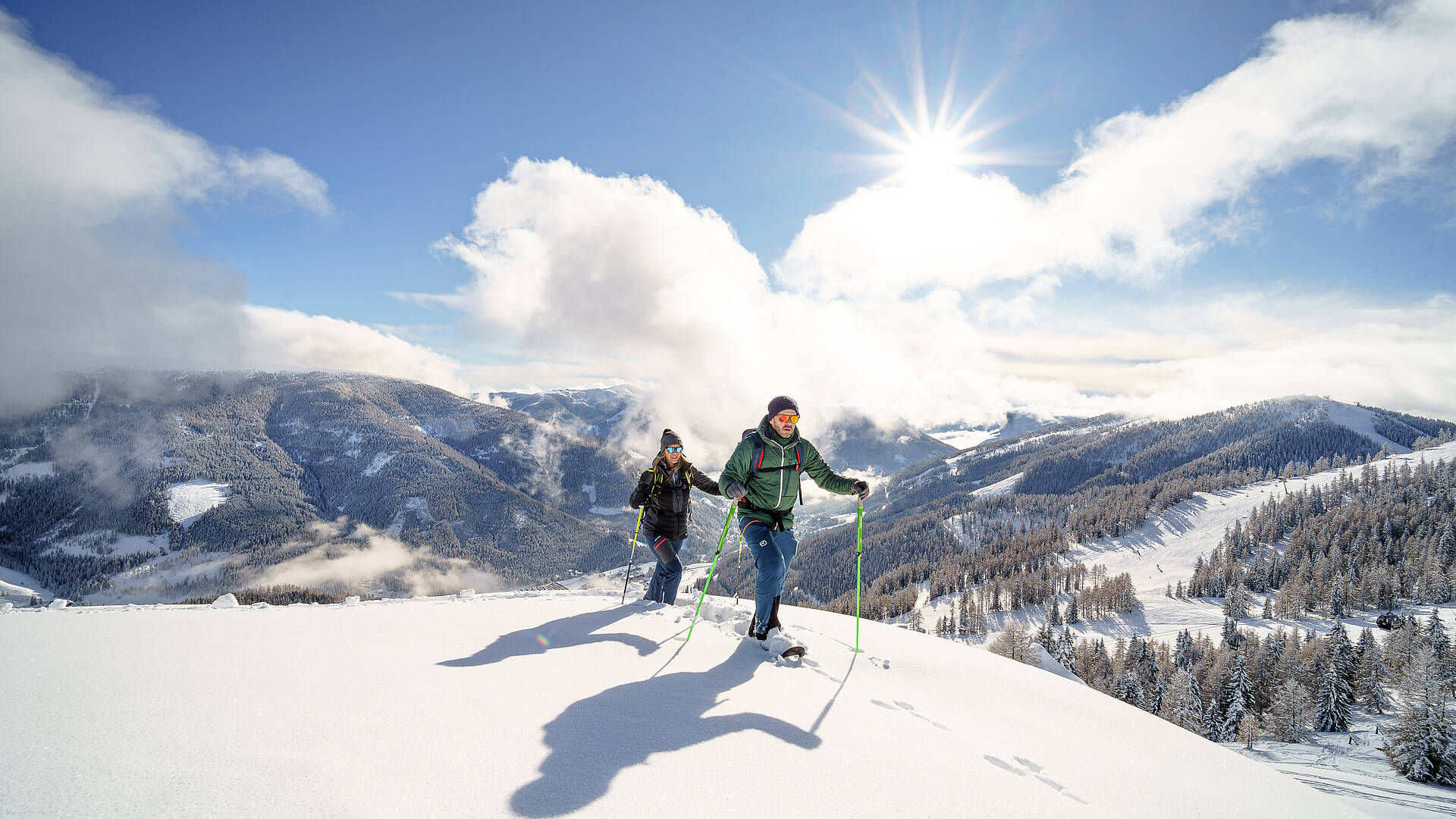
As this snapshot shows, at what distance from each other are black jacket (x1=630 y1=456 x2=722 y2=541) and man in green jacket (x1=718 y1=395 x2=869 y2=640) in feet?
7.92

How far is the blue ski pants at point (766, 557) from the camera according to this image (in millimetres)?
7074

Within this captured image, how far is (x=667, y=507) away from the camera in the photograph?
9.73 m

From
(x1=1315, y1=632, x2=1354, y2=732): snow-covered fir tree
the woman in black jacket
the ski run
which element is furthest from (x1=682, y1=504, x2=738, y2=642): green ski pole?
(x1=1315, y1=632, x2=1354, y2=732): snow-covered fir tree

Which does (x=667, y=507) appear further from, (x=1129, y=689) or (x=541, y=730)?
(x=1129, y=689)

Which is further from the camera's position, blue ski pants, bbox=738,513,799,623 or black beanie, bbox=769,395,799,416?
black beanie, bbox=769,395,799,416

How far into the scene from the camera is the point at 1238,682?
52469mm

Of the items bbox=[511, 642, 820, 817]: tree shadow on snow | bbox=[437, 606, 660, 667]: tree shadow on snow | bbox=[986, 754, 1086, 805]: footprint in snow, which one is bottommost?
bbox=[986, 754, 1086, 805]: footprint in snow

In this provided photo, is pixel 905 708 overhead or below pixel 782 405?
below

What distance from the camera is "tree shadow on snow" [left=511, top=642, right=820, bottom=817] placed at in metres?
3.12

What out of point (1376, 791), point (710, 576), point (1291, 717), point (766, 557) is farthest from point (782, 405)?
point (1291, 717)

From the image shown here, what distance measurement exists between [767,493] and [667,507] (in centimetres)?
315

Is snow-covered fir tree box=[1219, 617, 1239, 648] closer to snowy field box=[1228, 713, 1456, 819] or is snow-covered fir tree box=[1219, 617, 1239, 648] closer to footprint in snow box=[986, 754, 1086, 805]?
snowy field box=[1228, 713, 1456, 819]

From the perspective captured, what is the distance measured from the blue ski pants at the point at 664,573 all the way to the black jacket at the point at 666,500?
0.17 meters

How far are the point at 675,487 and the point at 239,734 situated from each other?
6812 millimetres
